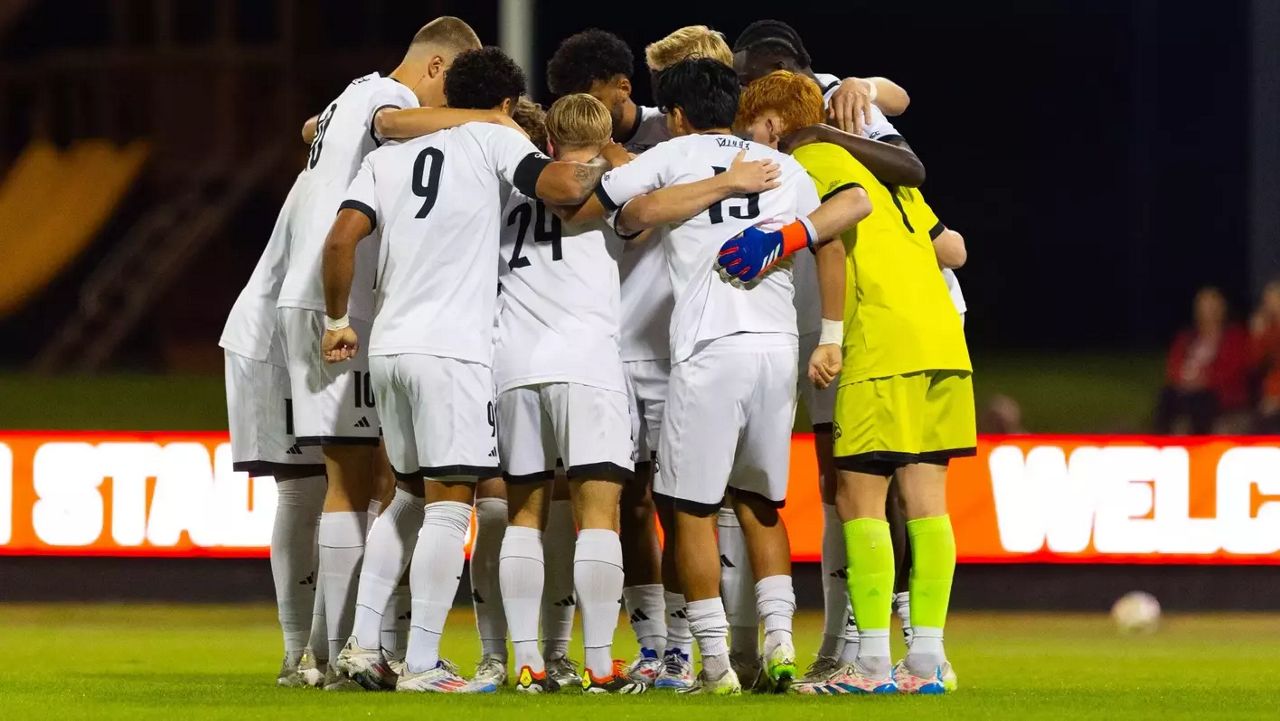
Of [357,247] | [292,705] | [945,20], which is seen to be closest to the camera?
[292,705]

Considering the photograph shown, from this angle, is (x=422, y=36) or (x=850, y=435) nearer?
(x=850, y=435)

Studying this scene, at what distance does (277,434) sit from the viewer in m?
6.43

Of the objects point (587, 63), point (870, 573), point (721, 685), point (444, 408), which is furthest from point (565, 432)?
point (587, 63)

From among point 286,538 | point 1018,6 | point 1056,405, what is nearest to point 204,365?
point 1056,405

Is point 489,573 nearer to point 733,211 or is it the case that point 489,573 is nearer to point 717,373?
point 717,373

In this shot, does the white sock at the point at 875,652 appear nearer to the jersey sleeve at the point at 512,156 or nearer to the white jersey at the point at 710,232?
the white jersey at the point at 710,232

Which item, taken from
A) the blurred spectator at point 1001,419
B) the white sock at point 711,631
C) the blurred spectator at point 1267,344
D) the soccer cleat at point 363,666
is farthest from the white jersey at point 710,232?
the blurred spectator at point 1267,344

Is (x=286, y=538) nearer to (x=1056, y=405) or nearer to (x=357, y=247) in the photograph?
(x=357, y=247)

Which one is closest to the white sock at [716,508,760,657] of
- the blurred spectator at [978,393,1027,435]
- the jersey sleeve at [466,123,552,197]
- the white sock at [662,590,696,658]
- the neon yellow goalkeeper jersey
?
the white sock at [662,590,696,658]

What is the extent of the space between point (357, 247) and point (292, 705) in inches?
60.4

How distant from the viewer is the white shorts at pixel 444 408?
5809mm

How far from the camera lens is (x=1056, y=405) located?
18938mm

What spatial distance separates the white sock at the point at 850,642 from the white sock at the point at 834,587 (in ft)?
0.04

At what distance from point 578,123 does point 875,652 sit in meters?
1.89
